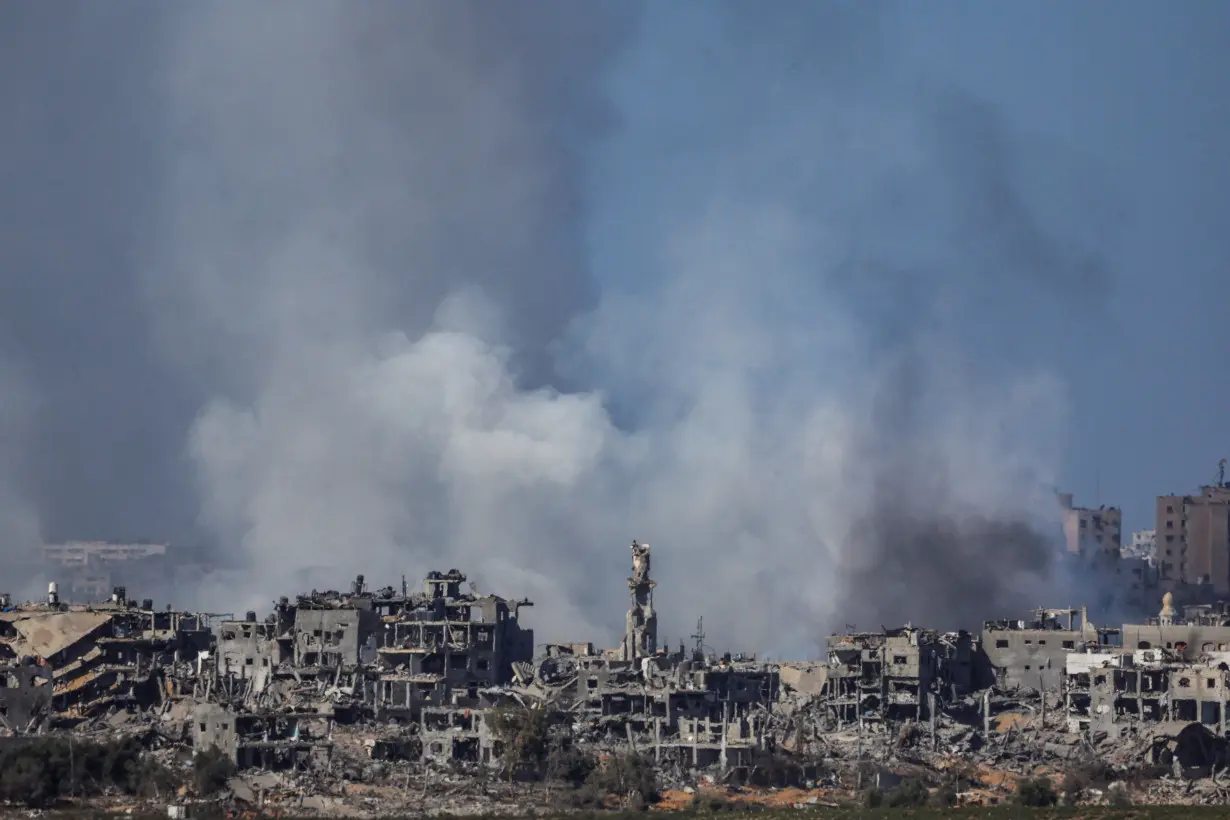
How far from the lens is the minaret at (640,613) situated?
122 meters

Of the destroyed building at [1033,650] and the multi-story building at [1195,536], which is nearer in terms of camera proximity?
the destroyed building at [1033,650]

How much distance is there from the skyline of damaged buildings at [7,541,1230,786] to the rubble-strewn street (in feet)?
0.42

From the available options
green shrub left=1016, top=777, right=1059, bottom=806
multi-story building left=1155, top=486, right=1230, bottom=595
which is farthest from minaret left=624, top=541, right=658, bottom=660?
multi-story building left=1155, top=486, right=1230, bottom=595

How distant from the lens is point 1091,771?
332ft

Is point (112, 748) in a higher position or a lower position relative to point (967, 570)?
lower

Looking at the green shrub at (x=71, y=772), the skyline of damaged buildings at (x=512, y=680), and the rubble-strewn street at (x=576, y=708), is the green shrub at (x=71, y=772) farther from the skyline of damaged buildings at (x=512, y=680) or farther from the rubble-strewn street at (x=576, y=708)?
the skyline of damaged buildings at (x=512, y=680)

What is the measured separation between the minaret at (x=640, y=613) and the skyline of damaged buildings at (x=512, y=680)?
8 centimetres

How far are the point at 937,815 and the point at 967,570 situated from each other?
54489 millimetres

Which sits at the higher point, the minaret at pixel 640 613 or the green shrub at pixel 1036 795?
the minaret at pixel 640 613

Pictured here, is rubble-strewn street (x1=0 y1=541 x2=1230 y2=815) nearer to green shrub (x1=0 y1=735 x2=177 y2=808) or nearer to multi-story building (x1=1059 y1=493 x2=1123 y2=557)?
green shrub (x1=0 y1=735 x2=177 y2=808)

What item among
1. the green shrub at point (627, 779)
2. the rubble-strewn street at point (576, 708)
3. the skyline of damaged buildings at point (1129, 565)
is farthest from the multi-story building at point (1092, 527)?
the green shrub at point (627, 779)

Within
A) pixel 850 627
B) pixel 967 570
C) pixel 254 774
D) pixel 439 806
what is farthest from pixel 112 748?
pixel 967 570

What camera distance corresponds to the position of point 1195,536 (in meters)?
177

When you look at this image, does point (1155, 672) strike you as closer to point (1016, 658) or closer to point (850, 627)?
point (1016, 658)
